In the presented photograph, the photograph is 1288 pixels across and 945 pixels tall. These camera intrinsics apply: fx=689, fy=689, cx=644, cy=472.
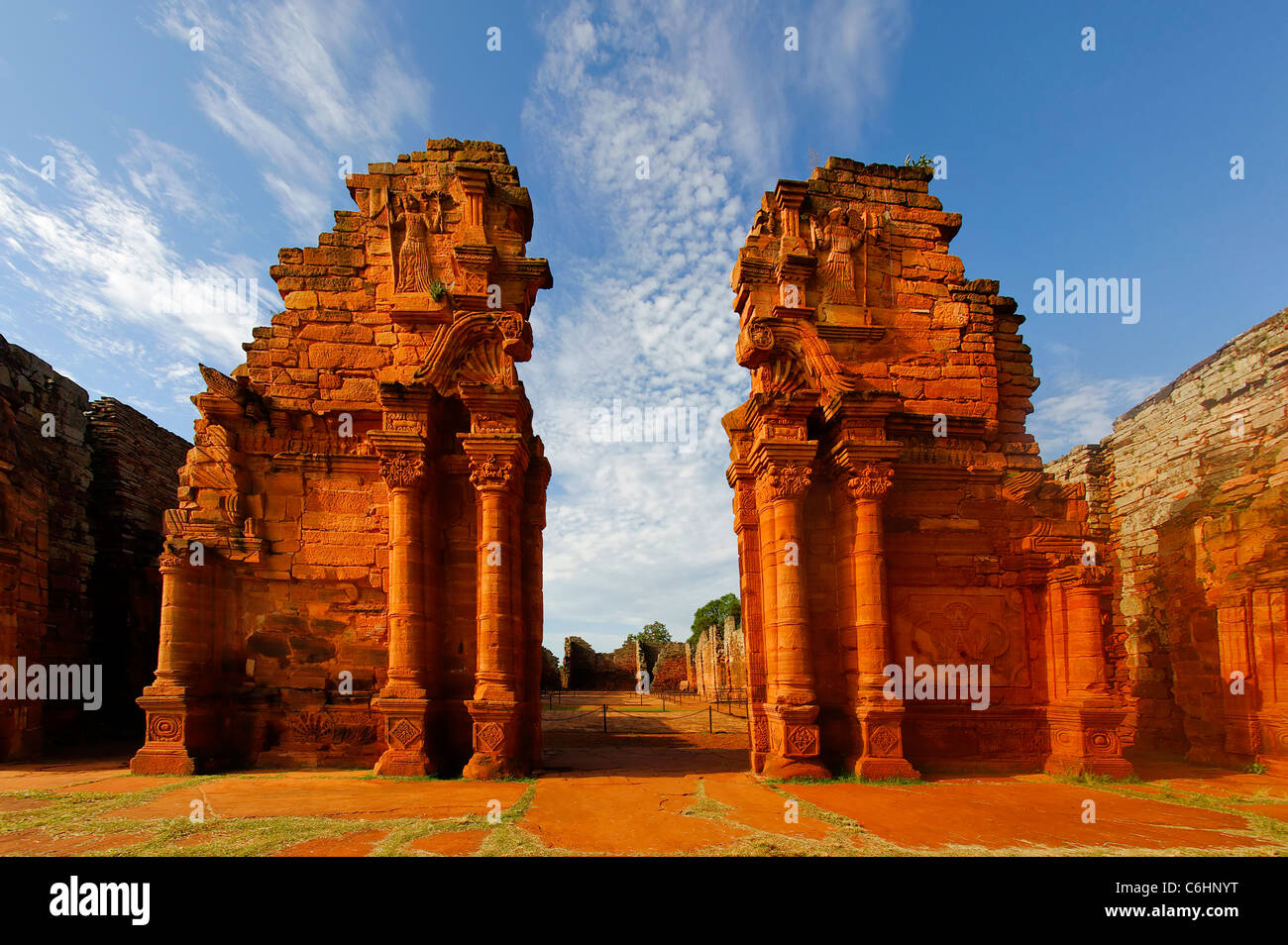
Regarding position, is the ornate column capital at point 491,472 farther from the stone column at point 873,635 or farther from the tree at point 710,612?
the tree at point 710,612

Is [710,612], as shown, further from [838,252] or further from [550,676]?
[838,252]

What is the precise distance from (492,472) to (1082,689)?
8.06 metres

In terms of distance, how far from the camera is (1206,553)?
11.6m

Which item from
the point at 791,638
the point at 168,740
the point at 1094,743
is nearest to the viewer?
the point at 168,740

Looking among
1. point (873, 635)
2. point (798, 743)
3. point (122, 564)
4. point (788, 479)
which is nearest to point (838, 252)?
point (788, 479)

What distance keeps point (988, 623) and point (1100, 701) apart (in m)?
1.53

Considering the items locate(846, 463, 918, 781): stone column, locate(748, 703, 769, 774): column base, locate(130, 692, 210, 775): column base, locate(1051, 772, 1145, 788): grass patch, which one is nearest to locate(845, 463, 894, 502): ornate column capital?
locate(846, 463, 918, 781): stone column

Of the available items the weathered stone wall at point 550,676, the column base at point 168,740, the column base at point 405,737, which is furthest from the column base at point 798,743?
the weathered stone wall at point 550,676

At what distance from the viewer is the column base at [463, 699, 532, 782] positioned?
7977mm

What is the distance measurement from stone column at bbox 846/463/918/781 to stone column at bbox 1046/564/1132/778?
220cm

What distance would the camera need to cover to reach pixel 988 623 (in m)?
9.34

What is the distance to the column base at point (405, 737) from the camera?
26.1 feet

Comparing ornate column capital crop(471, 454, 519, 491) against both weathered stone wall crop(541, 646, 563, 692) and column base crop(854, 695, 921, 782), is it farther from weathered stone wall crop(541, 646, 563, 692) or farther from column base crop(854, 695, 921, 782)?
weathered stone wall crop(541, 646, 563, 692)
